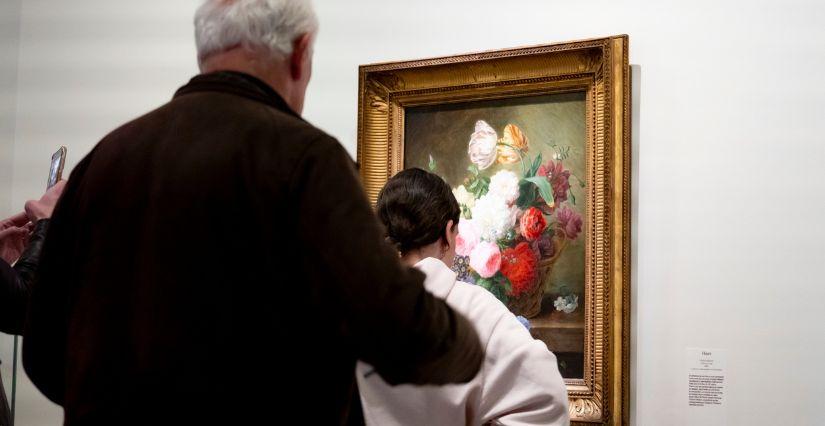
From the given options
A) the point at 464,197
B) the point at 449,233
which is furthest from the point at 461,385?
the point at 464,197

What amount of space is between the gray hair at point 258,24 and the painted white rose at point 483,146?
2158 mm

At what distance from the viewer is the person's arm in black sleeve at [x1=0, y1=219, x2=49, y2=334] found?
2.28 meters

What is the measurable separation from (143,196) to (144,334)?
22cm

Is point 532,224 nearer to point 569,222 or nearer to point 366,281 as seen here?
point 569,222

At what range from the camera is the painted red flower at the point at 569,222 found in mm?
3553

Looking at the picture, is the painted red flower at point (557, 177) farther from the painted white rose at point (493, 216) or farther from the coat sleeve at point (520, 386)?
the coat sleeve at point (520, 386)

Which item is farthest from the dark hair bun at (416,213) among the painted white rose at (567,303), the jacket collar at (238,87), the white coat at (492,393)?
the painted white rose at (567,303)

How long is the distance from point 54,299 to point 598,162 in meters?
2.26

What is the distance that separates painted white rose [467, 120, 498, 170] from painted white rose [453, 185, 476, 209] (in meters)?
0.11

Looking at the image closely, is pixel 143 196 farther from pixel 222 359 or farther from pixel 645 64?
pixel 645 64

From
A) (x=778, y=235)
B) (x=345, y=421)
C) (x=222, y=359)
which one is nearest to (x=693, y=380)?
(x=778, y=235)

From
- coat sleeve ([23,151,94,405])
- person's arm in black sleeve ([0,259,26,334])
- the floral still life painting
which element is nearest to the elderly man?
coat sleeve ([23,151,94,405])

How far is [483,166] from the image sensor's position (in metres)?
3.78

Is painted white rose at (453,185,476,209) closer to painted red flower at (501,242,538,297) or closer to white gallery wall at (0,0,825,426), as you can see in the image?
painted red flower at (501,242,538,297)
